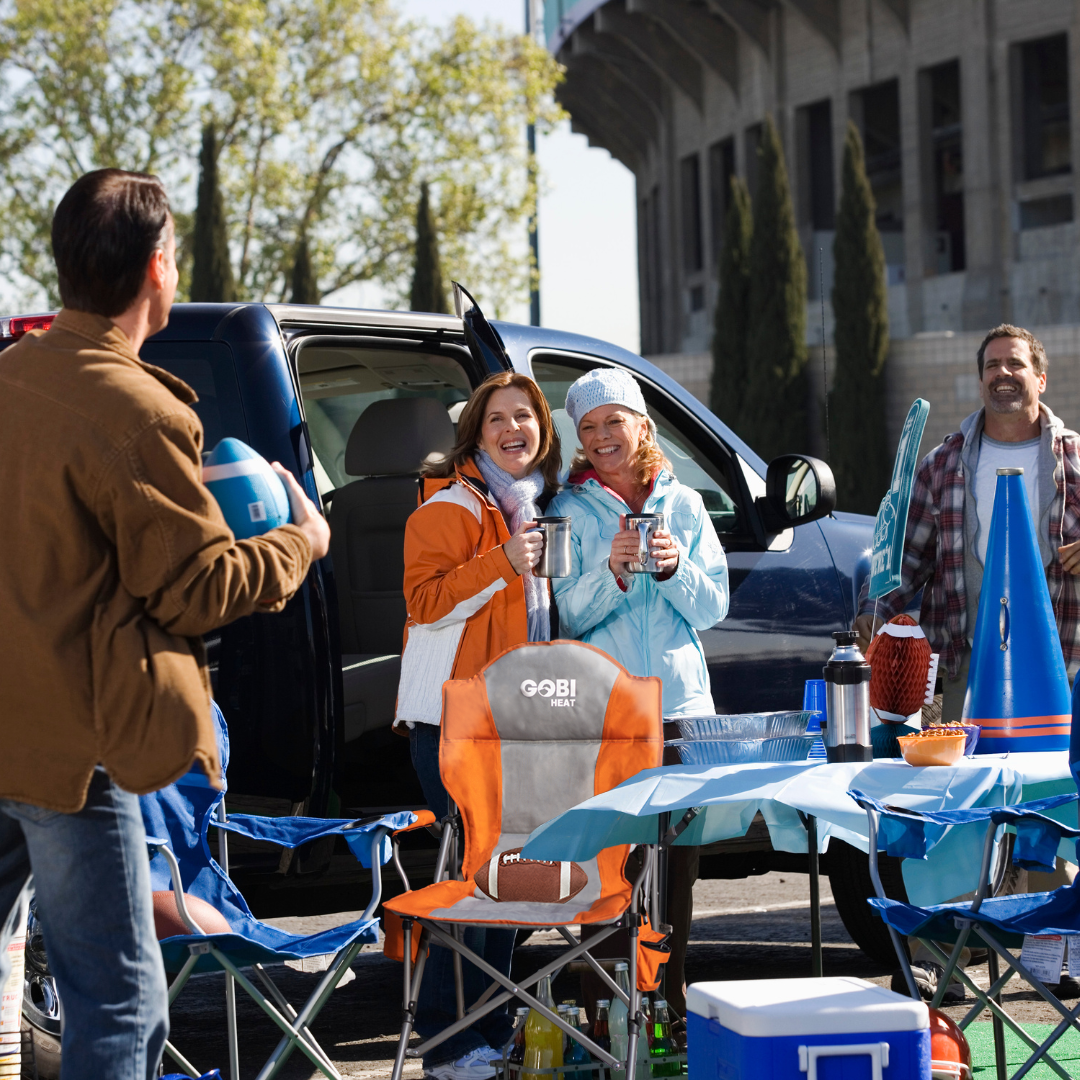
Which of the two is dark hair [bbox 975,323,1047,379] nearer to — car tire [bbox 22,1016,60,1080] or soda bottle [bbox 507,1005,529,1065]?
soda bottle [bbox 507,1005,529,1065]

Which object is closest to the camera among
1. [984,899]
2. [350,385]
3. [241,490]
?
[241,490]

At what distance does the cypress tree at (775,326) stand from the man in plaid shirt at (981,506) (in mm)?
20930

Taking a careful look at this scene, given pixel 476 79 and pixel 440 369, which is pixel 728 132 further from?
pixel 440 369

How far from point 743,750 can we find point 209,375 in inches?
71.2

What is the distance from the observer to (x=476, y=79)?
2680 centimetres

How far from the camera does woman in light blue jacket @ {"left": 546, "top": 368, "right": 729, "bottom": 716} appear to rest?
4199 mm

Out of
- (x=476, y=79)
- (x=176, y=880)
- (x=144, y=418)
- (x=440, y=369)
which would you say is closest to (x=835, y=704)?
(x=176, y=880)

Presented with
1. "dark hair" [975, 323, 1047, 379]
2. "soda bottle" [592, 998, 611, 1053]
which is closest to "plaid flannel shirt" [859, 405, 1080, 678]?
"dark hair" [975, 323, 1047, 379]

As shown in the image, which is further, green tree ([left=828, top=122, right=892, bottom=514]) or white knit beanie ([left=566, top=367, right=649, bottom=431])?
green tree ([left=828, top=122, right=892, bottom=514])

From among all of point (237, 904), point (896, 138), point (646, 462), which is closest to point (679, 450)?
point (646, 462)

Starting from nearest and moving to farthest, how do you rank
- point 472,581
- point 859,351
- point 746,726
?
point 746,726 → point 472,581 → point 859,351

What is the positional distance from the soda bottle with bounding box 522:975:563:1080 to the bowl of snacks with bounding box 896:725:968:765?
0.99m

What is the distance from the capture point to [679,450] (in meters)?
5.36

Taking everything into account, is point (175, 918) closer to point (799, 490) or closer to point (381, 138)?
point (799, 490)
